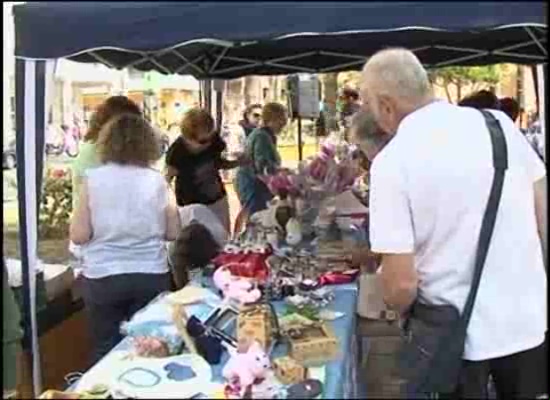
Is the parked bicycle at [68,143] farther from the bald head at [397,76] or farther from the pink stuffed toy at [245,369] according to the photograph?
the bald head at [397,76]

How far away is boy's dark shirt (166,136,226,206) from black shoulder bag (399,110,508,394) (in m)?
2.51

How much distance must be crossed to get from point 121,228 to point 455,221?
145 centimetres

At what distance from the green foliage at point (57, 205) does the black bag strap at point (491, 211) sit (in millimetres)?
2230

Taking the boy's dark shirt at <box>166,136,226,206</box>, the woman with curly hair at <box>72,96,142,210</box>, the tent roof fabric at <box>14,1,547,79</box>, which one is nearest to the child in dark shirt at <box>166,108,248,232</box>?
the boy's dark shirt at <box>166,136,226,206</box>

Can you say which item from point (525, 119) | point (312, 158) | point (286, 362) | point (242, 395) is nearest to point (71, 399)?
point (242, 395)

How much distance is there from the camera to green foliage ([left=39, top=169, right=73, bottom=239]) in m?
4.05

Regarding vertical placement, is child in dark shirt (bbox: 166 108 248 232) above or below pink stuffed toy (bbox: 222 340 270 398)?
above

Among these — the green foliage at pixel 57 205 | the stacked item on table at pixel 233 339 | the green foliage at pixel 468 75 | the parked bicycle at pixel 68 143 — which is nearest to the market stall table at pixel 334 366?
the stacked item on table at pixel 233 339

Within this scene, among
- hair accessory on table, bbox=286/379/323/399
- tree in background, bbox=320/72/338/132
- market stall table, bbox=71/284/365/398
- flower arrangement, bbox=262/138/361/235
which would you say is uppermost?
tree in background, bbox=320/72/338/132

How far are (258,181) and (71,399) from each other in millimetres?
1567

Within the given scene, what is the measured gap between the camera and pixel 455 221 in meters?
2.14

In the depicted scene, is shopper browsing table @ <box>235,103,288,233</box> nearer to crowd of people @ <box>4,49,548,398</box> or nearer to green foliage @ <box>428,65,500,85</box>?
green foliage @ <box>428,65,500,85</box>

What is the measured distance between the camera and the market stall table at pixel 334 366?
2.27 meters

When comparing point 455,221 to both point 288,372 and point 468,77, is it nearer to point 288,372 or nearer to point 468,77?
point 288,372
